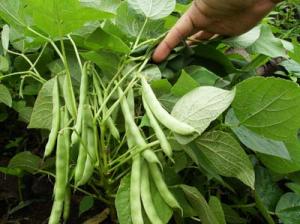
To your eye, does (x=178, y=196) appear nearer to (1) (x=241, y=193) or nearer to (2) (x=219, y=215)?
(2) (x=219, y=215)

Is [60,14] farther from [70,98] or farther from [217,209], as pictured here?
[217,209]

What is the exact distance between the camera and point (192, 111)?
562 mm

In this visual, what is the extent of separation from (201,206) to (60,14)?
33 cm

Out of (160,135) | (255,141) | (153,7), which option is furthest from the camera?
(153,7)

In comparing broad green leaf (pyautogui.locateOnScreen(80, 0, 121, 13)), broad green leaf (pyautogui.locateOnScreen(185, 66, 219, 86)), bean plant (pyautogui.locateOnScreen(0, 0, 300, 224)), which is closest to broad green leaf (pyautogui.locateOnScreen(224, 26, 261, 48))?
bean plant (pyautogui.locateOnScreen(0, 0, 300, 224))

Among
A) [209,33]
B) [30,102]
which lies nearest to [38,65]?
[30,102]

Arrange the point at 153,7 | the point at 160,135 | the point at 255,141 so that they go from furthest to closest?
the point at 153,7 → the point at 255,141 → the point at 160,135

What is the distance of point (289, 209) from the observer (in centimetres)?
75

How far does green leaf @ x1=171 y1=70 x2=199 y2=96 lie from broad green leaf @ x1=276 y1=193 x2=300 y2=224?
28 cm

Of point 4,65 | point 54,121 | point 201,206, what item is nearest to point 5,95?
point 4,65

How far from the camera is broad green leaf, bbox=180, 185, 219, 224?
1.90ft

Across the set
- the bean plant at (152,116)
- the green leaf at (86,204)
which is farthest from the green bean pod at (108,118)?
the green leaf at (86,204)

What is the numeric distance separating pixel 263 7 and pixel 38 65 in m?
0.42

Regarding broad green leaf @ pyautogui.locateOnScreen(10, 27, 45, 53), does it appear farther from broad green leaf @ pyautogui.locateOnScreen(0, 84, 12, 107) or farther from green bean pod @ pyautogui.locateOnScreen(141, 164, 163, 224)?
green bean pod @ pyautogui.locateOnScreen(141, 164, 163, 224)
